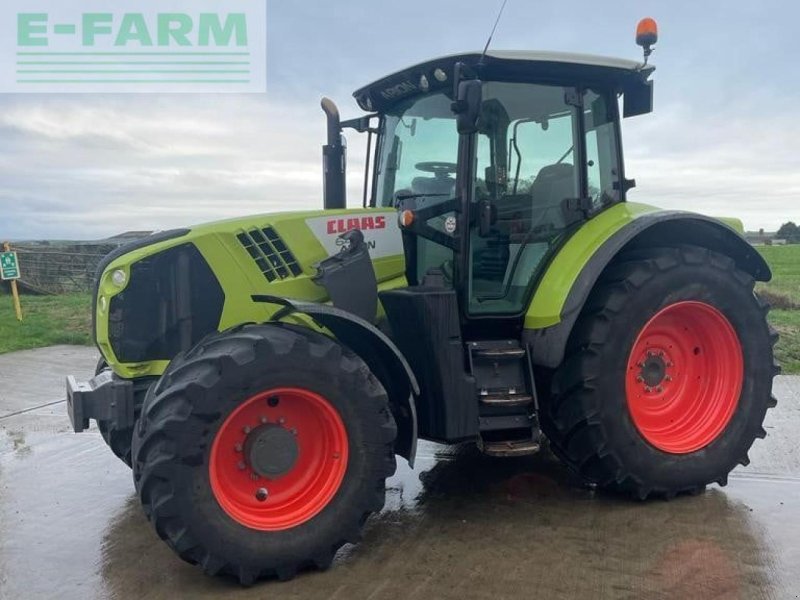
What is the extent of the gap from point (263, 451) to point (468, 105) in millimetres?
1973

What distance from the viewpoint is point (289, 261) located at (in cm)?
410

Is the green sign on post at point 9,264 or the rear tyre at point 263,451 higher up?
the green sign on post at point 9,264

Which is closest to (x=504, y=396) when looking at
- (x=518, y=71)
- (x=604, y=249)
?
(x=604, y=249)

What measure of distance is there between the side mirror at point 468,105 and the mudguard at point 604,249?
97 centimetres

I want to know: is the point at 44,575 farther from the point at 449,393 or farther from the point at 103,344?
the point at 449,393

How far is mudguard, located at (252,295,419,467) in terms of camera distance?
3.72 m

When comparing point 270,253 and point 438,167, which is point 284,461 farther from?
point 438,167

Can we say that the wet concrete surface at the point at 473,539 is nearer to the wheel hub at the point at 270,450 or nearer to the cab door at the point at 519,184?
the wheel hub at the point at 270,450

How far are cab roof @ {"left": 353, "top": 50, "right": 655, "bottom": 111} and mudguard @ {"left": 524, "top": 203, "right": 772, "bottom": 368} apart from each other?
0.79 m

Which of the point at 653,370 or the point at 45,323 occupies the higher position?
the point at 45,323

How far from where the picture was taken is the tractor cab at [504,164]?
423cm

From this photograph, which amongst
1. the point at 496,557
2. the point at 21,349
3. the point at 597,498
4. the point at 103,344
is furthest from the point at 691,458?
the point at 21,349

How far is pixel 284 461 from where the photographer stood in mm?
3576

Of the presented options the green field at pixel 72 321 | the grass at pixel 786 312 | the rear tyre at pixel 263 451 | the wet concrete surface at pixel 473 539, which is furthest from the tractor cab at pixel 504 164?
the green field at pixel 72 321
